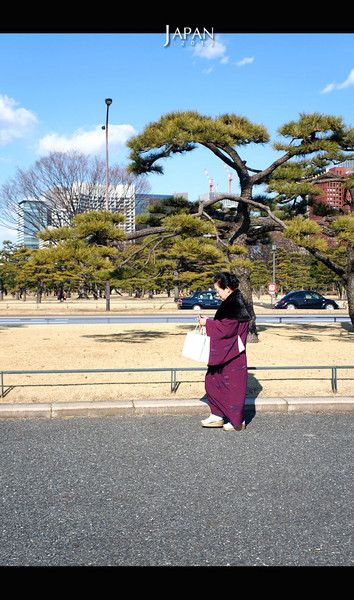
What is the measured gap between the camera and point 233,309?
5.22 metres

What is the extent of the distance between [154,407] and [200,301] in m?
24.0

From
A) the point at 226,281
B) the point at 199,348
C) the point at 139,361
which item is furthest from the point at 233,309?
the point at 139,361

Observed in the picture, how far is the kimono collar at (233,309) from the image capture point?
5203 mm

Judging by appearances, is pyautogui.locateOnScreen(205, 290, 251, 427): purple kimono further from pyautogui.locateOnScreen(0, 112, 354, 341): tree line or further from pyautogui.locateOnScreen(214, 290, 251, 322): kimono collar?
pyautogui.locateOnScreen(0, 112, 354, 341): tree line

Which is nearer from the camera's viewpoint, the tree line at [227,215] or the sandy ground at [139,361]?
the sandy ground at [139,361]

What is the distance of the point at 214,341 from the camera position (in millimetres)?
5289

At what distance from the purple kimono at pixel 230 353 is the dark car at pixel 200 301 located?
79.6ft

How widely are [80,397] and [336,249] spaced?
969 cm

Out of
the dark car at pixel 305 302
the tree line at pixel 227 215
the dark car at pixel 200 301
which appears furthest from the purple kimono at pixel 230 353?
the dark car at pixel 305 302

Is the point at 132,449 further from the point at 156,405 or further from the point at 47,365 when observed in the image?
the point at 47,365

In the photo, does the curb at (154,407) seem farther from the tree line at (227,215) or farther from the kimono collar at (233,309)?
the tree line at (227,215)

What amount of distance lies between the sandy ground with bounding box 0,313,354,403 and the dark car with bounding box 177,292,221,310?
1442 centimetres

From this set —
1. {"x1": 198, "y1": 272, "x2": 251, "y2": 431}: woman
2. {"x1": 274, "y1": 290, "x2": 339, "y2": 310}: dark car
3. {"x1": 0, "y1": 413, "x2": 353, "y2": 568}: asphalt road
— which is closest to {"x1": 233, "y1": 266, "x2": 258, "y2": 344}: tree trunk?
{"x1": 0, "y1": 413, "x2": 353, "y2": 568}: asphalt road

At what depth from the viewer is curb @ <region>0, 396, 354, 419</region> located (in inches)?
231
